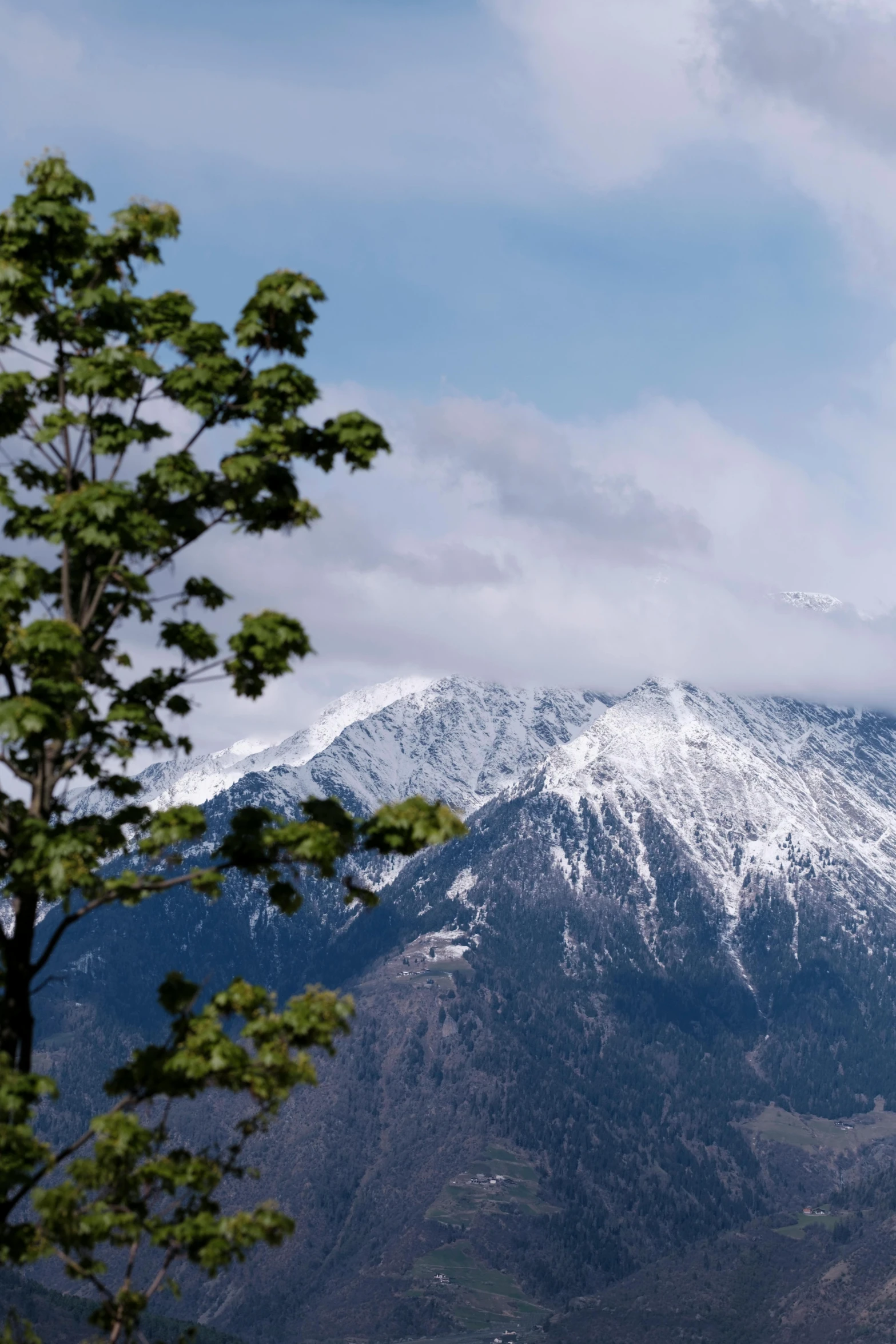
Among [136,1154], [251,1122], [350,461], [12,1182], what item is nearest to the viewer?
[12,1182]

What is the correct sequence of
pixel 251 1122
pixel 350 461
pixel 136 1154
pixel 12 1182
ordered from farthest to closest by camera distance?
1. pixel 350 461
2. pixel 251 1122
3. pixel 136 1154
4. pixel 12 1182

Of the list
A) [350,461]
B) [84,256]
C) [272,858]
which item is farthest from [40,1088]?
[84,256]

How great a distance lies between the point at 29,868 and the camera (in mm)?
22547

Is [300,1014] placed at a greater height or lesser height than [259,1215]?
greater

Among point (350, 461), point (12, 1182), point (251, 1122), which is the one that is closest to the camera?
point (12, 1182)

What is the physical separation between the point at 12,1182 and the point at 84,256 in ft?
55.5

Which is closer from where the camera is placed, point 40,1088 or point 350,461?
point 40,1088

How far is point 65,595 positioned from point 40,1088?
8.68 metres

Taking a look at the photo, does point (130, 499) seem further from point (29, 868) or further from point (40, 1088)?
point (40, 1088)

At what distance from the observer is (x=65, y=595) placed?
24734mm

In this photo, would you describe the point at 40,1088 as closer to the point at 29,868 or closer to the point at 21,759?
the point at 29,868

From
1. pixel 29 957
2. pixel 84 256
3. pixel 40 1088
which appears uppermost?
pixel 84 256

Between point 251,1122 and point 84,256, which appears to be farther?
point 84,256

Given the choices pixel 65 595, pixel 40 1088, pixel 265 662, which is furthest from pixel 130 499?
pixel 40 1088
